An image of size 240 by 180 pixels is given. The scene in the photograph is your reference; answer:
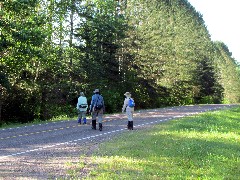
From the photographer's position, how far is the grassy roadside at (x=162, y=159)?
28.4ft

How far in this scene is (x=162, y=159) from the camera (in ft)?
33.2

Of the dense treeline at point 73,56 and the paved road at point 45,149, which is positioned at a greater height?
the dense treeline at point 73,56

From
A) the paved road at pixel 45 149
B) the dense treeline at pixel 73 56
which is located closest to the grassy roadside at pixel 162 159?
the paved road at pixel 45 149

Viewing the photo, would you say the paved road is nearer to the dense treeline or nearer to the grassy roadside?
the grassy roadside

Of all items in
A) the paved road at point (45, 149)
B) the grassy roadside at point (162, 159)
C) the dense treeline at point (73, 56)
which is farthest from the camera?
the dense treeline at point (73, 56)

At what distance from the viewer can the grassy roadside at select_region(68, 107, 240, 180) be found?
8656 millimetres

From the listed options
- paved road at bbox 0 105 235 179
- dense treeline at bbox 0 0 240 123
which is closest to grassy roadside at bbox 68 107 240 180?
paved road at bbox 0 105 235 179

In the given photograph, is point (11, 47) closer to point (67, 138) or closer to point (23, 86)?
point (23, 86)

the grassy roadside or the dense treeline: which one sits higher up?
the dense treeline

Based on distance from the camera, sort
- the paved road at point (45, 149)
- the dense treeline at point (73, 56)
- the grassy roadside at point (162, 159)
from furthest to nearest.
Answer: the dense treeline at point (73, 56), the paved road at point (45, 149), the grassy roadside at point (162, 159)

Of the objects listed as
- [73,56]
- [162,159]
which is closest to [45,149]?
[162,159]

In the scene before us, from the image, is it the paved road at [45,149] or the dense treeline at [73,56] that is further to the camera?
the dense treeline at [73,56]

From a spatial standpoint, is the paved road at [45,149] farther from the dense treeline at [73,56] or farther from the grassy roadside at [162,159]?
the dense treeline at [73,56]

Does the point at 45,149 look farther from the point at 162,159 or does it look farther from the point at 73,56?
the point at 73,56
